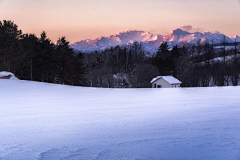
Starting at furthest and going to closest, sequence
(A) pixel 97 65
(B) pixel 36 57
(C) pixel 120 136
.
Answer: (A) pixel 97 65 → (B) pixel 36 57 → (C) pixel 120 136

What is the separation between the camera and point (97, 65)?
62.1 m

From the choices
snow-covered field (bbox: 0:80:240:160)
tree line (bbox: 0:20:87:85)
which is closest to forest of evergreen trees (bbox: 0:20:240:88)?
tree line (bbox: 0:20:87:85)

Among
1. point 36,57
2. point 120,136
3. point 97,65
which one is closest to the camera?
point 120,136

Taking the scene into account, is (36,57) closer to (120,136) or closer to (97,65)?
(97,65)

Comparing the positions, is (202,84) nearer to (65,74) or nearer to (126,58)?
(126,58)

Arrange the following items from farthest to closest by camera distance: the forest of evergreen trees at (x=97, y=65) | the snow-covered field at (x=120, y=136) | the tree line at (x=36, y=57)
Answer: the forest of evergreen trees at (x=97, y=65), the tree line at (x=36, y=57), the snow-covered field at (x=120, y=136)

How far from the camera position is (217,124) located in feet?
12.6

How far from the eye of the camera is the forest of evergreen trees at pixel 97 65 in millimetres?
28998

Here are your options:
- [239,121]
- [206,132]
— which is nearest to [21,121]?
[206,132]

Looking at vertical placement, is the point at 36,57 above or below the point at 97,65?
below

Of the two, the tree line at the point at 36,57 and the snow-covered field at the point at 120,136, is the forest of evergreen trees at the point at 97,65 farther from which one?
the snow-covered field at the point at 120,136

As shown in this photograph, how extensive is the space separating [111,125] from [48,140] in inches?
44.6

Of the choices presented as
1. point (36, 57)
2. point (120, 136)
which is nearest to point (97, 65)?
point (36, 57)

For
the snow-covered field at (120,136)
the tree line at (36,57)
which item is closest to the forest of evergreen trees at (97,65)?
the tree line at (36,57)
